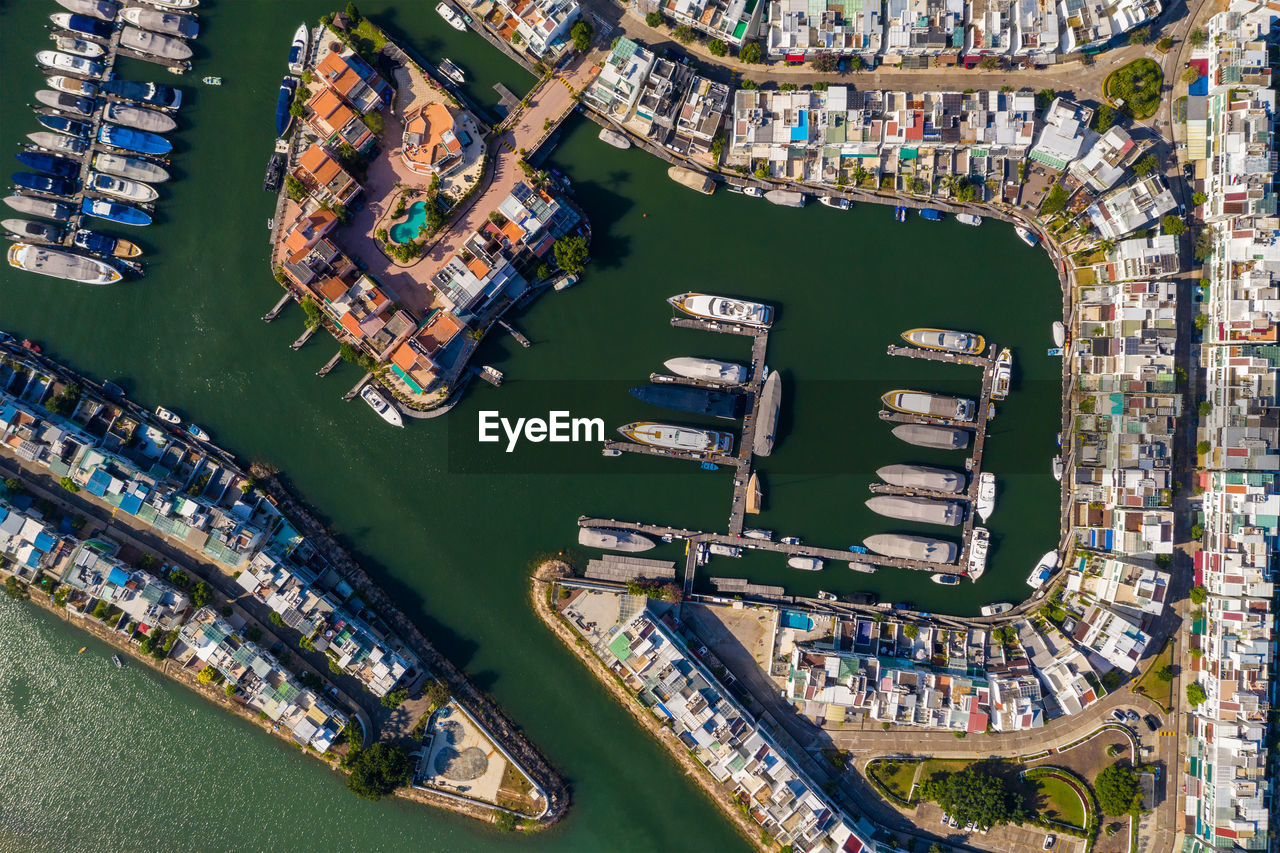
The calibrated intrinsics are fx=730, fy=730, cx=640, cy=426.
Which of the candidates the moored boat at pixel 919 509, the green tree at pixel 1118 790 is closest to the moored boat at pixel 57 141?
the moored boat at pixel 919 509

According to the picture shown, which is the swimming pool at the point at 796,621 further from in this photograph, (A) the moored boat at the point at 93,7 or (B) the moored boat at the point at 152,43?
(A) the moored boat at the point at 93,7

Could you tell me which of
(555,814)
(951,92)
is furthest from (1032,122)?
(555,814)

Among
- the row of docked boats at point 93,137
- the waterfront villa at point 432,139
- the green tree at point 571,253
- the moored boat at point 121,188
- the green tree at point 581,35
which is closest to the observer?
the green tree at point 581,35

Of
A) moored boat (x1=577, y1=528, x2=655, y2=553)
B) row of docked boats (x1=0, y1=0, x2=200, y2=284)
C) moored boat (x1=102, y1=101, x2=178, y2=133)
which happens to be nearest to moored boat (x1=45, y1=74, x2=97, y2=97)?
row of docked boats (x1=0, y1=0, x2=200, y2=284)

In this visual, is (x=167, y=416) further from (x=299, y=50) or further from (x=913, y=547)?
(x=913, y=547)

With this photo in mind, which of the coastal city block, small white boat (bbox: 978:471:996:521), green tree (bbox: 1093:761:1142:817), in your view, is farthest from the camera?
small white boat (bbox: 978:471:996:521)

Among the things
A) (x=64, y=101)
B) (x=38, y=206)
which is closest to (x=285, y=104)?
(x=64, y=101)

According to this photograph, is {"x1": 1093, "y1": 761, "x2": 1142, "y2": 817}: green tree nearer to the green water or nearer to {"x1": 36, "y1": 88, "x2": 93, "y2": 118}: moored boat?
the green water
